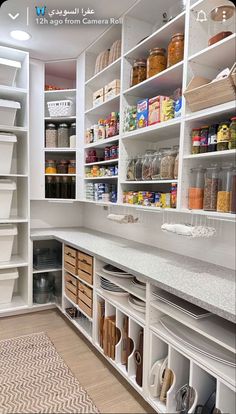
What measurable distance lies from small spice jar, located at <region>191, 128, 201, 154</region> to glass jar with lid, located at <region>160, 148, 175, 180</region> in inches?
7.5

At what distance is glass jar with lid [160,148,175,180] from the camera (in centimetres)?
184

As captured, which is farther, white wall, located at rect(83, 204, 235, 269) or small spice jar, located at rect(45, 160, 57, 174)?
small spice jar, located at rect(45, 160, 57, 174)

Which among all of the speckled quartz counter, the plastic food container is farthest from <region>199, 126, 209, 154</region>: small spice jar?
the plastic food container

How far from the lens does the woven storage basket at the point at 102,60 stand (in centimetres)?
256

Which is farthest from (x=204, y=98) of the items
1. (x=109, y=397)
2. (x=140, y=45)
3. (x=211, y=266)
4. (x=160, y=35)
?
(x=109, y=397)

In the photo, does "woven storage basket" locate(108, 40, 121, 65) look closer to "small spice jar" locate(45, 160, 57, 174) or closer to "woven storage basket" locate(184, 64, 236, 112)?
"woven storage basket" locate(184, 64, 236, 112)

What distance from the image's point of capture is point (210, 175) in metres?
1.63

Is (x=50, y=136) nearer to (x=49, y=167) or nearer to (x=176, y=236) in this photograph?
(x=49, y=167)

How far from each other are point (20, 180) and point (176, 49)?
2008 millimetres

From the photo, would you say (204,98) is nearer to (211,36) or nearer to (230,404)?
(211,36)

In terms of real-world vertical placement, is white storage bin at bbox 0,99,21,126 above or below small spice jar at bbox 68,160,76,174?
above

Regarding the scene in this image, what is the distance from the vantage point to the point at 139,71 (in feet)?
6.93

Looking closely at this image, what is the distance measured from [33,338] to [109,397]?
3.16ft

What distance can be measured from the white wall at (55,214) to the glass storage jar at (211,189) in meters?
2.16
